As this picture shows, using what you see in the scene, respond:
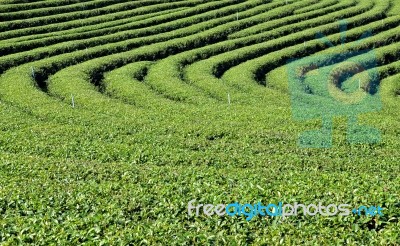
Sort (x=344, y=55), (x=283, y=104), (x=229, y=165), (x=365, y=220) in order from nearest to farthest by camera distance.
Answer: (x=365, y=220), (x=229, y=165), (x=283, y=104), (x=344, y=55)

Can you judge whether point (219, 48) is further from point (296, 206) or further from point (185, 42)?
point (296, 206)

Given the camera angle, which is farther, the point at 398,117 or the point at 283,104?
the point at 283,104

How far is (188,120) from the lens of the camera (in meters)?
28.0

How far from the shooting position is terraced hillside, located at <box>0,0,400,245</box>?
12875 millimetres

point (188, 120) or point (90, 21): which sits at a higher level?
point (90, 21)

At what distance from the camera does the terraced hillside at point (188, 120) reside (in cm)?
1288

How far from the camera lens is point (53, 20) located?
200 feet

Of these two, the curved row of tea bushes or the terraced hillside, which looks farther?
the curved row of tea bushes

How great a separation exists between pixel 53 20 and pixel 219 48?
2101cm

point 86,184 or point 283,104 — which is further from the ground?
point 86,184

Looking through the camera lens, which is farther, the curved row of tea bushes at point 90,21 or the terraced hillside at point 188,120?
the curved row of tea bushes at point 90,21

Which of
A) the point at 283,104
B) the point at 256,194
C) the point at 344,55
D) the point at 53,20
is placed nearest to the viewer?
the point at 256,194

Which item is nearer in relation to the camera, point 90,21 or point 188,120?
point 188,120

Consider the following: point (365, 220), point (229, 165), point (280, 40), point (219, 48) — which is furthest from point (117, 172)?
point (280, 40)
